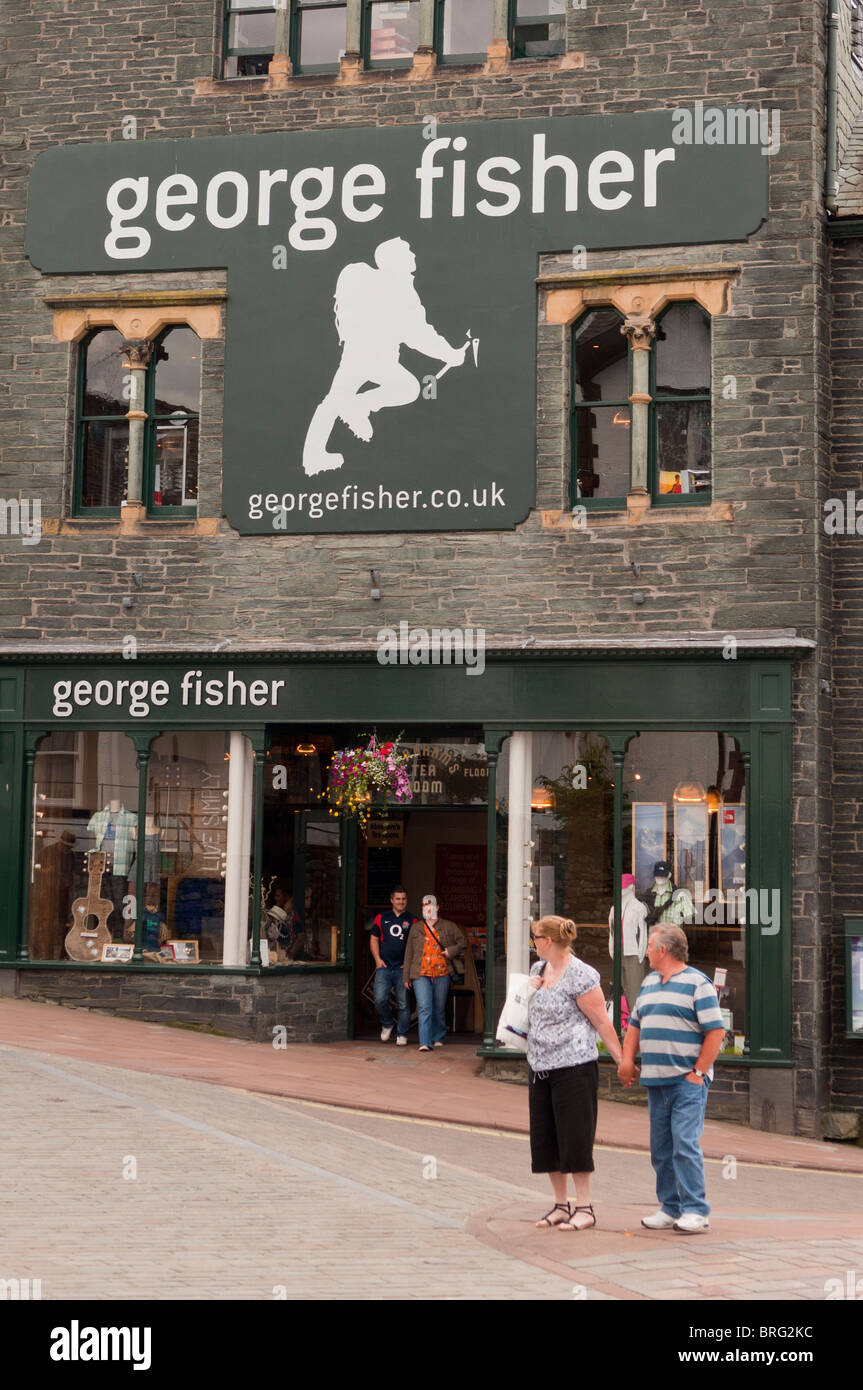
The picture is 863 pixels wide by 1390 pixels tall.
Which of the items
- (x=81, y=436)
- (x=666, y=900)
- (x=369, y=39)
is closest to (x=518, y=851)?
(x=666, y=900)

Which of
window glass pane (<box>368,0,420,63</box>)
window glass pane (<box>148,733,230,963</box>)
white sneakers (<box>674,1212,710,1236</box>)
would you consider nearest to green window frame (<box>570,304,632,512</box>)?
window glass pane (<box>368,0,420,63</box>)

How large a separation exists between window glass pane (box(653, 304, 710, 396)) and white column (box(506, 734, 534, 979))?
384cm

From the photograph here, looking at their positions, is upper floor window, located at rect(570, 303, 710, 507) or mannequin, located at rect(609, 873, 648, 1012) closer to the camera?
mannequin, located at rect(609, 873, 648, 1012)

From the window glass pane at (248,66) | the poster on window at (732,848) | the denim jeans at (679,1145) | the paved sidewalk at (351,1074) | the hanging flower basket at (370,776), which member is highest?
the window glass pane at (248,66)

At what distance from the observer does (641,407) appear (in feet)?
56.7

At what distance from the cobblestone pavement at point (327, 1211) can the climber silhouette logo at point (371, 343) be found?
7.18 meters

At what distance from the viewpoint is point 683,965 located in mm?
9898

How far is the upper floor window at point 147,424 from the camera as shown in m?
18.6

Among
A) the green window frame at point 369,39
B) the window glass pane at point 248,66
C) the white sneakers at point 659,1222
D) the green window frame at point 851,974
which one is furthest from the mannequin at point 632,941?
the window glass pane at point 248,66

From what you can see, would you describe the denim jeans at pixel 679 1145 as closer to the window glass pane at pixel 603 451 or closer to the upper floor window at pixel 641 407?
the upper floor window at pixel 641 407

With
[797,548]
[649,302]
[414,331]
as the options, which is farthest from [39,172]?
[797,548]

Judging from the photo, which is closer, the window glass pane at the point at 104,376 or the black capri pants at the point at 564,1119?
the black capri pants at the point at 564,1119

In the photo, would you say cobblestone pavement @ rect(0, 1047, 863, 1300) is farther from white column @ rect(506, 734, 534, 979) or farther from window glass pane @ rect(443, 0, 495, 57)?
window glass pane @ rect(443, 0, 495, 57)

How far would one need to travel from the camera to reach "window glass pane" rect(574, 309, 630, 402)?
17.6 meters
